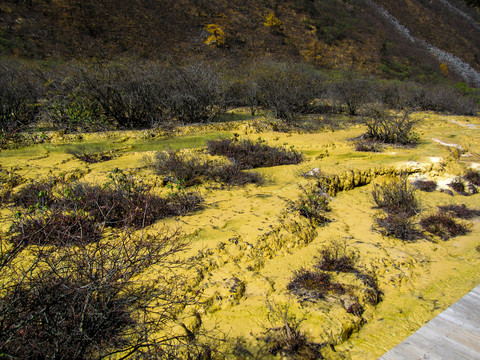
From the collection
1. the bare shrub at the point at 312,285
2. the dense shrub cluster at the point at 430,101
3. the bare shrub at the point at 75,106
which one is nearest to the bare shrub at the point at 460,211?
the bare shrub at the point at 312,285

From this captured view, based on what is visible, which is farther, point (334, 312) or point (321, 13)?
point (321, 13)

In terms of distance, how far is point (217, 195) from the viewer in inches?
218

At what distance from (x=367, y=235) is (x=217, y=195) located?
8.20 feet

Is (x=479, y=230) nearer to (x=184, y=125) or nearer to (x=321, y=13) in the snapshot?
(x=184, y=125)

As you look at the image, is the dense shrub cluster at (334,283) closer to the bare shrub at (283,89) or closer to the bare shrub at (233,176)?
the bare shrub at (233,176)

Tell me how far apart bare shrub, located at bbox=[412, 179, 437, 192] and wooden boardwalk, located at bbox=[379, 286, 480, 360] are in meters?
3.96

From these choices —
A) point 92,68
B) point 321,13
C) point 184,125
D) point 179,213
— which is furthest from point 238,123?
point 321,13

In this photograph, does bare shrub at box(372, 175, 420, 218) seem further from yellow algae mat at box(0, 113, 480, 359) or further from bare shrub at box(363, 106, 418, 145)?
bare shrub at box(363, 106, 418, 145)

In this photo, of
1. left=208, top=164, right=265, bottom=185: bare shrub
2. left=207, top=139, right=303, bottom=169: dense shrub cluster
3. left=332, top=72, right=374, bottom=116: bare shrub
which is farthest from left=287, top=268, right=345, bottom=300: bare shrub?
left=332, top=72, right=374, bottom=116: bare shrub

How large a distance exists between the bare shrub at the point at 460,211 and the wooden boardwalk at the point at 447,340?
2.99 meters

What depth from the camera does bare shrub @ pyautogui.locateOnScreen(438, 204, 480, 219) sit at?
522cm

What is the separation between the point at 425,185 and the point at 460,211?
3.52 feet

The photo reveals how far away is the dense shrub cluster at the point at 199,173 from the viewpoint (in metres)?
5.92

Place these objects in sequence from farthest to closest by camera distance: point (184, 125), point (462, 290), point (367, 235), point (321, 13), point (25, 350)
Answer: point (321, 13), point (184, 125), point (367, 235), point (462, 290), point (25, 350)
